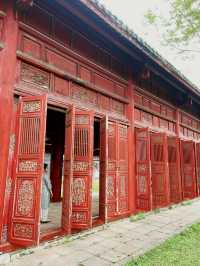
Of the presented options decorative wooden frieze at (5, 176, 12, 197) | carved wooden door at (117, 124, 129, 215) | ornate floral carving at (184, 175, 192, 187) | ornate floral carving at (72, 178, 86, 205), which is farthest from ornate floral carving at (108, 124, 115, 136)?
ornate floral carving at (184, 175, 192, 187)

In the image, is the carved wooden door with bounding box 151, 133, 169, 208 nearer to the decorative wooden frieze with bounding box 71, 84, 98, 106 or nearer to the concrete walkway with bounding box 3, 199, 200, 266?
the concrete walkway with bounding box 3, 199, 200, 266

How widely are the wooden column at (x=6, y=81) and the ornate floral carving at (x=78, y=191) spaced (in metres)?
1.47

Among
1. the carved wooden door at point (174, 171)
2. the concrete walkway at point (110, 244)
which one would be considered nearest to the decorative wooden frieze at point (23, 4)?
the concrete walkway at point (110, 244)

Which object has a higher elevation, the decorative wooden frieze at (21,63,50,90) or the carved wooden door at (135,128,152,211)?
the decorative wooden frieze at (21,63,50,90)

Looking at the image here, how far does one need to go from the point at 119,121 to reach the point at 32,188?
319cm

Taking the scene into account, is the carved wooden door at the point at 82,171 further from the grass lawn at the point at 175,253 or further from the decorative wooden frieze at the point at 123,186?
the decorative wooden frieze at the point at 123,186

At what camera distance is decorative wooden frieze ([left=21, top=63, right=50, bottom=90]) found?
434 cm

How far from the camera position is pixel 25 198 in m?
3.89

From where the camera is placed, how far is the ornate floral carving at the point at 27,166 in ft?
13.0

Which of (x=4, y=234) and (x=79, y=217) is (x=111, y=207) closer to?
(x=79, y=217)

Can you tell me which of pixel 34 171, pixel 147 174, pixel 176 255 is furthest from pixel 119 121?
pixel 176 255

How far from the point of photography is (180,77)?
7992mm

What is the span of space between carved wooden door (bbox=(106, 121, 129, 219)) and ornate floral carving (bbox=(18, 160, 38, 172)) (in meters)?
1.97

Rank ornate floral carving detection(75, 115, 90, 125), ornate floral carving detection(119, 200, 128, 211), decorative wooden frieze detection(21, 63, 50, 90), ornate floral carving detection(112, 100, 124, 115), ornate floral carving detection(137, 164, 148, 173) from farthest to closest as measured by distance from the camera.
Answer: ornate floral carving detection(137, 164, 148, 173), ornate floral carving detection(112, 100, 124, 115), ornate floral carving detection(119, 200, 128, 211), ornate floral carving detection(75, 115, 90, 125), decorative wooden frieze detection(21, 63, 50, 90)
